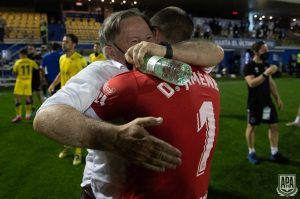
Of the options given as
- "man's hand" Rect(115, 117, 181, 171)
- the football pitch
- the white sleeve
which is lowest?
the football pitch

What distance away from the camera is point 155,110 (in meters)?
1.39

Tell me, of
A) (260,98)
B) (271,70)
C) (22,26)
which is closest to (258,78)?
(271,70)

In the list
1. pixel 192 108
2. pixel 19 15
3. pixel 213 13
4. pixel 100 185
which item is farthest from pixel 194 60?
pixel 213 13

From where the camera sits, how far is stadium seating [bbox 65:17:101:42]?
26.3m

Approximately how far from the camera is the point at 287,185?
541 centimetres

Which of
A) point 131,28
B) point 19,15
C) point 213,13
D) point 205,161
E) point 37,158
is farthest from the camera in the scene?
point 213,13

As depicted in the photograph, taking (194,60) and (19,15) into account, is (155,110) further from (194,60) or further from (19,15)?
(19,15)

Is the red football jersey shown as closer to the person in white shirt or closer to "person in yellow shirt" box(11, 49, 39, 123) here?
the person in white shirt

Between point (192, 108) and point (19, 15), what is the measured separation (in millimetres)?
27942

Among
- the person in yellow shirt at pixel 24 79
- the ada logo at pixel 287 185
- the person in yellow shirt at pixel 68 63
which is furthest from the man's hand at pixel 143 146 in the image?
the person in yellow shirt at pixel 24 79

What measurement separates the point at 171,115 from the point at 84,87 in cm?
35

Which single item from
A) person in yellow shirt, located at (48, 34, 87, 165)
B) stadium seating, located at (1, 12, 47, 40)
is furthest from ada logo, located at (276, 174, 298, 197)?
stadium seating, located at (1, 12, 47, 40)

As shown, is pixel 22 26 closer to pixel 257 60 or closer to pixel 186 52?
pixel 257 60

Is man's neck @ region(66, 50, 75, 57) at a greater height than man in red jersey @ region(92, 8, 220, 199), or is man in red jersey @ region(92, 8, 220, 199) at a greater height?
man in red jersey @ region(92, 8, 220, 199)
